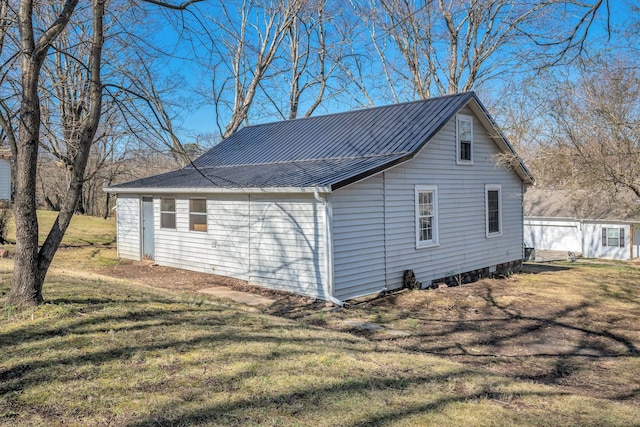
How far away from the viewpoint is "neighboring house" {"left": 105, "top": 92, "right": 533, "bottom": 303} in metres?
10.2

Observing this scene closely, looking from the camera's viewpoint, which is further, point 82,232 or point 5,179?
point 5,179

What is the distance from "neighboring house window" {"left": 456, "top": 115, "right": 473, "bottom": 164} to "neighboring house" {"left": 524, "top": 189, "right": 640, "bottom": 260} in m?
16.8

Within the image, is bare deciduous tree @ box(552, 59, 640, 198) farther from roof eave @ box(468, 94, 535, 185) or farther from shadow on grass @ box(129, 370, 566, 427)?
shadow on grass @ box(129, 370, 566, 427)

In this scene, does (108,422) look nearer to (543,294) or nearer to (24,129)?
(24,129)

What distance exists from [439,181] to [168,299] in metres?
7.47

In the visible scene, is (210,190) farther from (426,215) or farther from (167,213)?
(426,215)

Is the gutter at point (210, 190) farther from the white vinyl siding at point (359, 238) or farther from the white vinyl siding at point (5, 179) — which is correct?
the white vinyl siding at point (5, 179)

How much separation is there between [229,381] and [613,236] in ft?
105

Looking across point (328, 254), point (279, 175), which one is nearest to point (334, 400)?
point (328, 254)

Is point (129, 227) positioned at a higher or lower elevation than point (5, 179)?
lower

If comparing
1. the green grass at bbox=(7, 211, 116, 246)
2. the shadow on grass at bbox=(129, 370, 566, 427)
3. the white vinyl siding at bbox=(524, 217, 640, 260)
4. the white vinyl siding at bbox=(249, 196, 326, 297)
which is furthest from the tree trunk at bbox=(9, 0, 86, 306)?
the white vinyl siding at bbox=(524, 217, 640, 260)

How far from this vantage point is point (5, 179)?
26.1 meters

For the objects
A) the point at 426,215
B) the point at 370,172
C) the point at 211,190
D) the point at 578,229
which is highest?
the point at 370,172

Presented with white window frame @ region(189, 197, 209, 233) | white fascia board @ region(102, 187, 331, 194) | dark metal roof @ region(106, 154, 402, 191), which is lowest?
white window frame @ region(189, 197, 209, 233)
